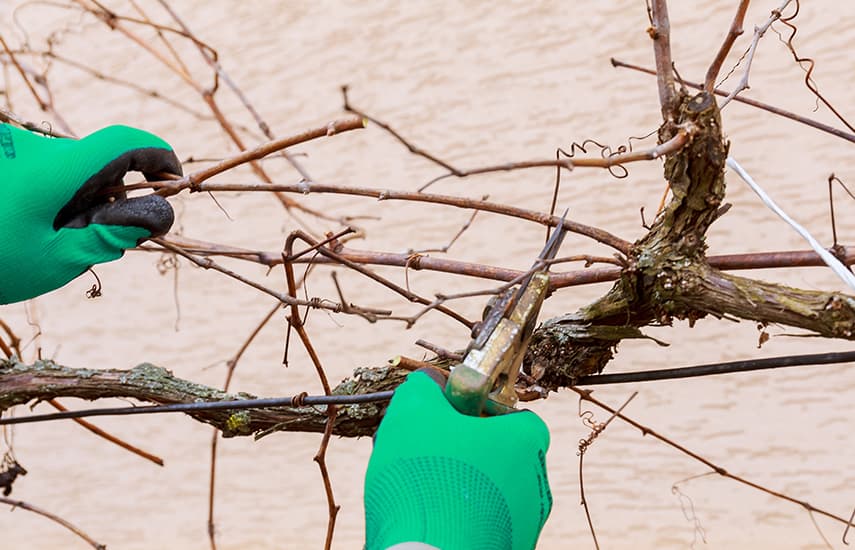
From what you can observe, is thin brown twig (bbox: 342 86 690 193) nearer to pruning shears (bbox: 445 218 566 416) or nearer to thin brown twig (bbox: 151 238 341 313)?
pruning shears (bbox: 445 218 566 416)

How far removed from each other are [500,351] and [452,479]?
0.07 metres

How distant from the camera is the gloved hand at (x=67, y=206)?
520 millimetres

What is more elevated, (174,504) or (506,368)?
(506,368)

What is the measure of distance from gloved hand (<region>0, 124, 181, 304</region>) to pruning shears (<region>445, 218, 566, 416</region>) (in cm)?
22

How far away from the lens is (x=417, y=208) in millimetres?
1359

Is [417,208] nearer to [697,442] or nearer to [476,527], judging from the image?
[697,442]

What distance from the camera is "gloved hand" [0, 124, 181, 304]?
1.70 feet

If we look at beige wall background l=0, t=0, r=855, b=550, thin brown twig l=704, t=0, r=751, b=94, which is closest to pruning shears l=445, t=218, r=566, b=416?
thin brown twig l=704, t=0, r=751, b=94

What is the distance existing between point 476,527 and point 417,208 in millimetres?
970

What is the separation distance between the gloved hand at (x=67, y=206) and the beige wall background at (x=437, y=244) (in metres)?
0.61

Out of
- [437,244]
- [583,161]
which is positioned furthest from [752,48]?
[437,244]

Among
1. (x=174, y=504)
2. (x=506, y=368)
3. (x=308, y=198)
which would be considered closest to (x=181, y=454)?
(x=174, y=504)

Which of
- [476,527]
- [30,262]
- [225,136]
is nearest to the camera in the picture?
[476,527]

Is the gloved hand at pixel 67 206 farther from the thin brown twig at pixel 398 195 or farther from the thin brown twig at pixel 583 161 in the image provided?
the thin brown twig at pixel 583 161
